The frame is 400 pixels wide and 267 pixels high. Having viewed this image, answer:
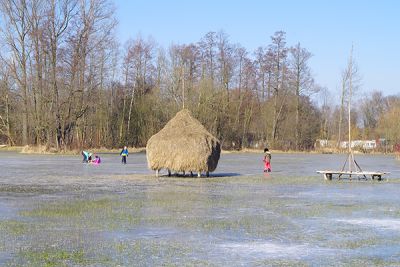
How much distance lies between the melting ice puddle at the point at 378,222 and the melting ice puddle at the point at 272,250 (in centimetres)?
359

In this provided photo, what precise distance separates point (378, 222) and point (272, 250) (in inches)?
195

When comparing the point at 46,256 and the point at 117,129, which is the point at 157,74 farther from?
the point at 46,256

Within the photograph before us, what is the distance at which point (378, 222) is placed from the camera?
15156 millimetres

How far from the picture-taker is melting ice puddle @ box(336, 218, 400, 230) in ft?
47.5

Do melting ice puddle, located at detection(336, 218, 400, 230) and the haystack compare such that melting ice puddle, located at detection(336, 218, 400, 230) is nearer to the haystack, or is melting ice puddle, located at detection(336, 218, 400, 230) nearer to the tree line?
the haystack

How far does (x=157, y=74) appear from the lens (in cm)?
8525

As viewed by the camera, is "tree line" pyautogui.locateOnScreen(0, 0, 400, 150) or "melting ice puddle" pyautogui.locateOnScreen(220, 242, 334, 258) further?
"tree line" pyautogui.locateOnScreen(0, 0, 400, 150)

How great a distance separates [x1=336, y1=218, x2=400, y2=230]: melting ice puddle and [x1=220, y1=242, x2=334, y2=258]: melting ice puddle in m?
3.59

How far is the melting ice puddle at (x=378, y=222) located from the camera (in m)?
14.5

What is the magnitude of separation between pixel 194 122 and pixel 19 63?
140 feet

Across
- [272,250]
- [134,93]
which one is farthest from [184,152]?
[134,93]

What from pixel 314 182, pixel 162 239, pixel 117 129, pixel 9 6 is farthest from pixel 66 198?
pixel 117 129

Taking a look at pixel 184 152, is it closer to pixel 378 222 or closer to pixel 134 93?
pixel 378 222

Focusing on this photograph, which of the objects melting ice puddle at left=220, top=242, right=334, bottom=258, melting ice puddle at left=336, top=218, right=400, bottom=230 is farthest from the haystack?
melting ice puddle at left=220, top=242, right=334, bottom=258
